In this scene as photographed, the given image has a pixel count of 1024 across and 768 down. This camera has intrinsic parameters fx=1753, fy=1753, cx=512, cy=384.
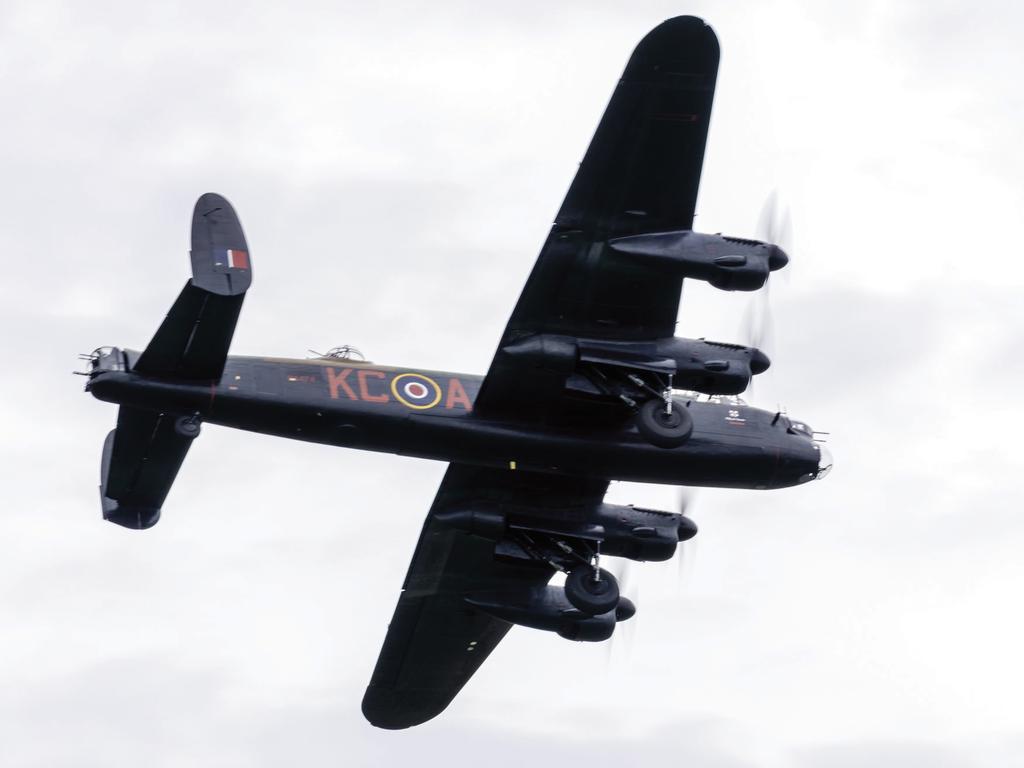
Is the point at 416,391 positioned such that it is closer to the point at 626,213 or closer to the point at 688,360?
the point at 688,360

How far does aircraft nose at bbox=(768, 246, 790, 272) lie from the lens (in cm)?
3262

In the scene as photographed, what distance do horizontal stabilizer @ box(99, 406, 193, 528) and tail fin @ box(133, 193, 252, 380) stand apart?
1.16m

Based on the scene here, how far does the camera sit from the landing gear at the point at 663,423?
32750mm

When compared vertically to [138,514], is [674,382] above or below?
above

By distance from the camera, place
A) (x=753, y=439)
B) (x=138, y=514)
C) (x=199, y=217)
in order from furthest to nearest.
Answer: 1. (x=753, y=439)
2. (x=138, y=514)
3. (x=199, y=217)

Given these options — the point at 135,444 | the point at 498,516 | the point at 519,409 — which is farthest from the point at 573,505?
the point at 135,444

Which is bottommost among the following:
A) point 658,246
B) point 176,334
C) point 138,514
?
point 138,514

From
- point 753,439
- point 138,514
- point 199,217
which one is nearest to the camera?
point 199,217

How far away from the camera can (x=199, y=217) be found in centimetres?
3075

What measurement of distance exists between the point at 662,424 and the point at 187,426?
346 inches

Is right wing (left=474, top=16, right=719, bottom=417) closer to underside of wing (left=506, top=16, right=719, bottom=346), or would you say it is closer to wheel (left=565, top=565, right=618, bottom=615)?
underside of wing (left=506, top=16, right=719, bottom=346)

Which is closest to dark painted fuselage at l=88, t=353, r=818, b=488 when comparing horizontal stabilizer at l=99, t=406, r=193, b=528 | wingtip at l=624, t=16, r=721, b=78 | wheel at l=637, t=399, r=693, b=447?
horizontal stabilizer at l=99, t=406, r=193, b=528

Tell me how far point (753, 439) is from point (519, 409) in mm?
5036

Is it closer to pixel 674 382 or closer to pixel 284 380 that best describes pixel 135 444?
pixel 284 380
